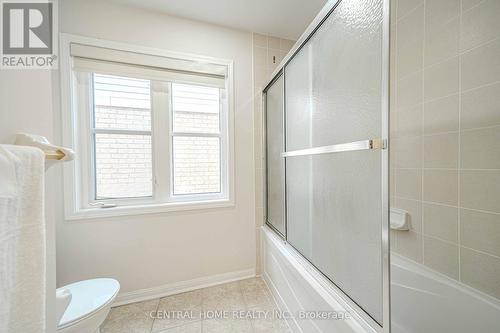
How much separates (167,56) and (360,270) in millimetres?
2076

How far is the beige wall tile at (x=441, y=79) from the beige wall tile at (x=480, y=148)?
29 centimetres

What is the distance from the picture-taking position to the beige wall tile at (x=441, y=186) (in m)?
1.22

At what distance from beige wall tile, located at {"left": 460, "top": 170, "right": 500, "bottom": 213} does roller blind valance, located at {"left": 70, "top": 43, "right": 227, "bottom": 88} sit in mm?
1919

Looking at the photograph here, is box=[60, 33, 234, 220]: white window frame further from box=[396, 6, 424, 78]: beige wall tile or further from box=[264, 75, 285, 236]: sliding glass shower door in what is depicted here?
box=[396, 6, 424, 78]: beige wall tile

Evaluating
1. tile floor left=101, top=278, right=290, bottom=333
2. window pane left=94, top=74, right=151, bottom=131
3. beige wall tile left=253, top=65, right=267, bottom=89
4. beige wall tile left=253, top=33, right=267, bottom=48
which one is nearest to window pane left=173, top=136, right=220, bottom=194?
window pane left=94, top=74, right=151, bottom=131

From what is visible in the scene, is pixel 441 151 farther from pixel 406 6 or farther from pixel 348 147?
pixel 406 6

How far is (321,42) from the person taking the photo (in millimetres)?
1084

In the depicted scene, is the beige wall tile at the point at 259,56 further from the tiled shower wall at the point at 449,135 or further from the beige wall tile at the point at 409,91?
the beige wall tile at the point at 409,91

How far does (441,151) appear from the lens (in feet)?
4.18

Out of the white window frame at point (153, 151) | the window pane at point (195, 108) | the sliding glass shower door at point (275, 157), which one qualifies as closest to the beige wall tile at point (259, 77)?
the sliding glass shower door at point (275, 157)

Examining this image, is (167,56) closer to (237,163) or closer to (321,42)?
(237,163)

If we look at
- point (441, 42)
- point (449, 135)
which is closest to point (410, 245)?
point (449, 135)

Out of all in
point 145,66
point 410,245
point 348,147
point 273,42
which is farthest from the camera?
point 273,42

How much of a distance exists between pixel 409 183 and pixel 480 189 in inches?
14.9
